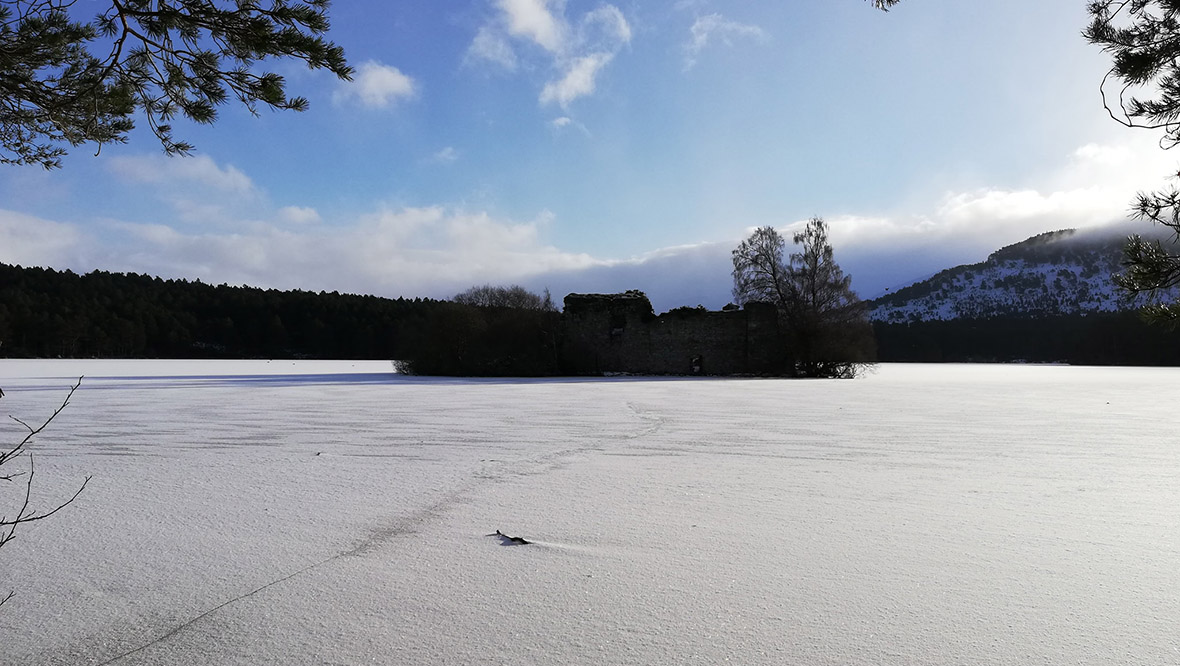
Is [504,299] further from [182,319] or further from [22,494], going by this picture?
[182,319]

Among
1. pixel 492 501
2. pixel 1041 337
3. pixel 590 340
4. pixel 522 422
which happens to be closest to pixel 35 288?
pixel 590 340

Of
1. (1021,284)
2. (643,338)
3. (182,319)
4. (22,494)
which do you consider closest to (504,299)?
(643,338)

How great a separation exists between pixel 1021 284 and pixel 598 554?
139557mm

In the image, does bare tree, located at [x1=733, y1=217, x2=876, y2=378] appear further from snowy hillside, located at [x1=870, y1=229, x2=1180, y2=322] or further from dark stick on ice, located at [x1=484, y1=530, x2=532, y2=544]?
snowy hillside, located at [x1=870, y1=229, x2=1180, y2=322]

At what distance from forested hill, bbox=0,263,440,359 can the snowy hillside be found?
8382 cm

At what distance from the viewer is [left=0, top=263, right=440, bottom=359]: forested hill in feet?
152

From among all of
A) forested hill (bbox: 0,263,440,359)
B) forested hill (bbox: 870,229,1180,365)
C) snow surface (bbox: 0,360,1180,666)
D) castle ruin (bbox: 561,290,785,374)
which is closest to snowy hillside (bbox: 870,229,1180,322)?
forested hill (bbox: 870,229,1180,365)

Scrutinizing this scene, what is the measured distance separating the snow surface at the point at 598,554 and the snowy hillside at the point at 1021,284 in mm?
111118

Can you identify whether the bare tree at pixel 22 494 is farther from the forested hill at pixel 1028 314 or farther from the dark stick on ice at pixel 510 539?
the forested hill at pixel 1028 314

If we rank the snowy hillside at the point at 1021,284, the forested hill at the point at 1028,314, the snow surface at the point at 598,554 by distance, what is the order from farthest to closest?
the snowy hillside at the point at 1021,284 → the forested hill at the point at 1028,314 → the snow surface at the point at 598,554

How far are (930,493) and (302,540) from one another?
3436 mm

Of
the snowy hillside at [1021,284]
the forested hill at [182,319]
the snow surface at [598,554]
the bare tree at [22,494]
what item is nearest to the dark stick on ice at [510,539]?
the snow surface at [598,554]

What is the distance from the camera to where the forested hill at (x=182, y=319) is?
46438mm

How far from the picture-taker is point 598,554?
9.36ft
